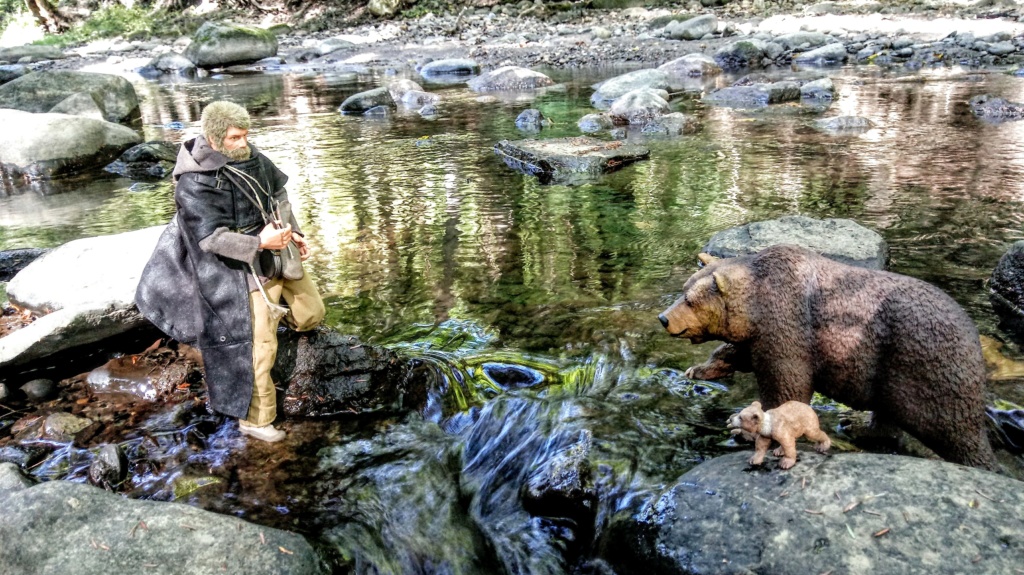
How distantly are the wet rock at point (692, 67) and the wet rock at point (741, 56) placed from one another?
1.13 metres

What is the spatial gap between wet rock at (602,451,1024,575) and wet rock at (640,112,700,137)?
37.0 ft

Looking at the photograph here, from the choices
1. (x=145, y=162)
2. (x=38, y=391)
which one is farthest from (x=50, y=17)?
(x=38, y=391)

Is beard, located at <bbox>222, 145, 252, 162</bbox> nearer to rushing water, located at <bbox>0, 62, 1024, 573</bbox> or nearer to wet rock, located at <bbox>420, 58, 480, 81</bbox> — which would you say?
rushing water, located at <bbox>0, 62, 1024, 573</bbox>


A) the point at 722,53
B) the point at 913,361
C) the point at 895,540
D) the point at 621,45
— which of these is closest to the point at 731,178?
the point at 913,361

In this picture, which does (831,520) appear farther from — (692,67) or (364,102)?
(692,67)

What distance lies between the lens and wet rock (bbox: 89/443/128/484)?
175 inches

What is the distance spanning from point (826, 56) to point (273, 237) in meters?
24.6

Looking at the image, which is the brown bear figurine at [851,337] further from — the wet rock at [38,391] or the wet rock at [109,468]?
the wet rock at [38,391]

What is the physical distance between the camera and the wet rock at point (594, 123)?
14.6 m

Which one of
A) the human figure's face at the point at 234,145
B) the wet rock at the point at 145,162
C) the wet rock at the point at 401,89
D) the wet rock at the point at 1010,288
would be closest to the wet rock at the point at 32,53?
the wet rock at the point at 401,89

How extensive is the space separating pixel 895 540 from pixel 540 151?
941cm

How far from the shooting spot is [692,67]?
23.0m

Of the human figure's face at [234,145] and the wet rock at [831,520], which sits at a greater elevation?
the human figure's face at [234,145]

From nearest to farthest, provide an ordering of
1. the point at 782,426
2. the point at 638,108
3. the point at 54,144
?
the point at 782,426, the point at 54,144, the point at 638,108
